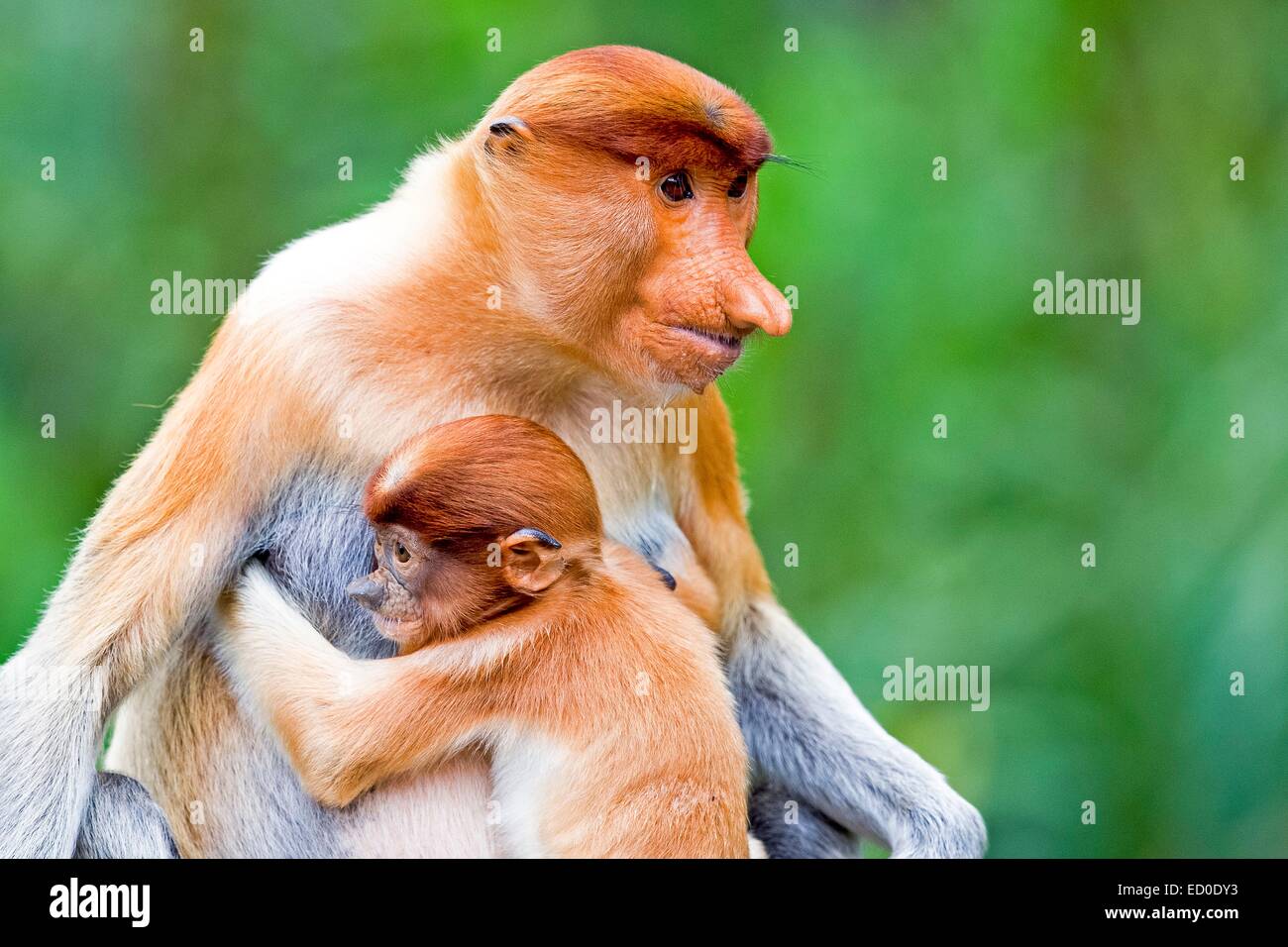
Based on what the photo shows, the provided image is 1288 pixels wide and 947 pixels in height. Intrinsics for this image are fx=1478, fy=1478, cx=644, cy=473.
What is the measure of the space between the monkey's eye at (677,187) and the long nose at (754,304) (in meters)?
0.19

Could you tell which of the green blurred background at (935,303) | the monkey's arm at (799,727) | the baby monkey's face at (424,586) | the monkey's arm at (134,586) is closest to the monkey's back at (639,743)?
the baby monkey's face at (424,586)

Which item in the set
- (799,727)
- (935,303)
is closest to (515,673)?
(799,727)

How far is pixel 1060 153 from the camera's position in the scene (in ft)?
17.7

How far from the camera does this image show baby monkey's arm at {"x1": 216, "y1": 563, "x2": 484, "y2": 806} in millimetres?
2814

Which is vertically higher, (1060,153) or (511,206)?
(1060,153)

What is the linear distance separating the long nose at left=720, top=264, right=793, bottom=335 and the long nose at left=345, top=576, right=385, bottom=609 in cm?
86

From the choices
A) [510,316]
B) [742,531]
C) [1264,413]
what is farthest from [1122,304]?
[510,316]

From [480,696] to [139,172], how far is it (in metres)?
3.00

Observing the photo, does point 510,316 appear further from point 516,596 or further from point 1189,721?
point 1189,721

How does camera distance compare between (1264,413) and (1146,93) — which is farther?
(1146,93)

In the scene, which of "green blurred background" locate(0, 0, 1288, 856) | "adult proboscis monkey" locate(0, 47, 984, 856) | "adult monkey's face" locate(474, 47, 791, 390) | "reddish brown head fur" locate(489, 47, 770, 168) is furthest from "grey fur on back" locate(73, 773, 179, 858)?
"green blurred background" locate(0, 0, 1288, 856)

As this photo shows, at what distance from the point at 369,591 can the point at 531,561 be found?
327 mm

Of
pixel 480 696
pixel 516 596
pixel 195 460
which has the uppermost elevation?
pixel 195 460

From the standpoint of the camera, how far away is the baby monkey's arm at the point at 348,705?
281cm
